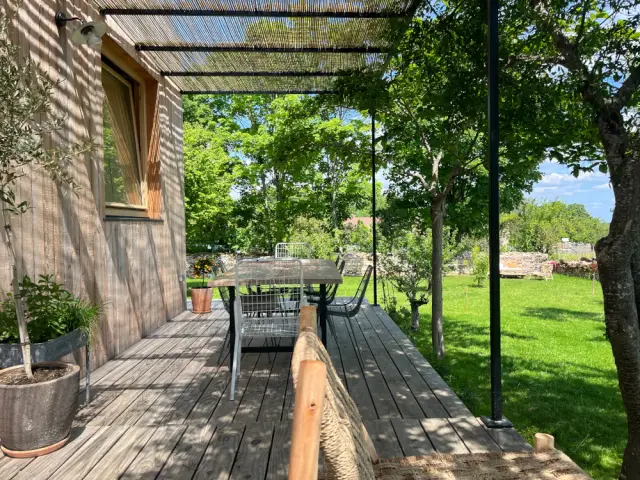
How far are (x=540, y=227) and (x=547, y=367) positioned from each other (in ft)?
46.7

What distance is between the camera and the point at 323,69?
5.55 meters

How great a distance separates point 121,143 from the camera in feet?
16.3

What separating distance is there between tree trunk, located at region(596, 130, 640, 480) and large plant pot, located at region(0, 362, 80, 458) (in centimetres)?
289

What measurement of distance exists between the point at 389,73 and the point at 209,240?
38.7 feet

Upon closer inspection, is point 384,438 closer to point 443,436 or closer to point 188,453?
point 443,436

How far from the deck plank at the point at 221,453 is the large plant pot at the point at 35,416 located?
74cm

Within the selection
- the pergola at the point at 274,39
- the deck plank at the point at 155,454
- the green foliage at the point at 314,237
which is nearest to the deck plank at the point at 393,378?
the pergola at the point at 274,39

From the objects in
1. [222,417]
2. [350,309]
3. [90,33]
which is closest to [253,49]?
[90,33]

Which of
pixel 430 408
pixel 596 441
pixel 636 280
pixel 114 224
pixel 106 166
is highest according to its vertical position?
pixel 106 166

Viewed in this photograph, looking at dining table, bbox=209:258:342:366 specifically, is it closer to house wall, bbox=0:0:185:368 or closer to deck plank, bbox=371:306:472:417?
deck plank, bbox=371:306:472:417

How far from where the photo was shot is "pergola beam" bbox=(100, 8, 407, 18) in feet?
13.1

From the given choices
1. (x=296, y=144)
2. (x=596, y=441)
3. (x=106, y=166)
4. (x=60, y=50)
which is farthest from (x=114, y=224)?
(x=596, y=441)

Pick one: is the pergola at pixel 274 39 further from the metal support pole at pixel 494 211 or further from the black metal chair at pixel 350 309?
the black metal chair at pixel 350 309

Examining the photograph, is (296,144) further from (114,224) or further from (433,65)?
(114,224)
